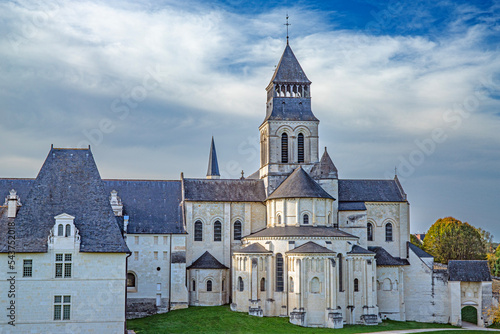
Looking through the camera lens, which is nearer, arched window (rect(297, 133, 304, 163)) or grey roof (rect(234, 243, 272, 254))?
grey roof (rect(234, 243, 272, 254))

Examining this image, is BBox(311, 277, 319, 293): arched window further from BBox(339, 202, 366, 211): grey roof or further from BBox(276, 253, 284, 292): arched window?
BBox(339, 202, 366, 211): grey roof

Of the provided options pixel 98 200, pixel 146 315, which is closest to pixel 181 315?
pixel 146 315

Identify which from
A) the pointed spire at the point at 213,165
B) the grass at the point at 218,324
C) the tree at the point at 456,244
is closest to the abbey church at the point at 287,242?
the grass at the point at 218,324

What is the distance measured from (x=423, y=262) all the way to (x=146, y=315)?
3137 cm

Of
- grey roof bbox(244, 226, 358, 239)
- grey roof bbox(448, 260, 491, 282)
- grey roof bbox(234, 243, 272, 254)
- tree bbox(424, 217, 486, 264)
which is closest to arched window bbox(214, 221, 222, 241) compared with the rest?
grey roof bbox(244, 226, 358, 239)

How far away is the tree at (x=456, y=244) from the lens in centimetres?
9338

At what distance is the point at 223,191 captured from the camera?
67.2 metres

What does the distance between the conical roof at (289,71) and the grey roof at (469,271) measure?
27.5 m

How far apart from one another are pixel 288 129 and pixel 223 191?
10.7m

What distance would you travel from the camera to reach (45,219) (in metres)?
40.7

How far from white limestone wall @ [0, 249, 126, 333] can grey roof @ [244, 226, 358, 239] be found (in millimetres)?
21852

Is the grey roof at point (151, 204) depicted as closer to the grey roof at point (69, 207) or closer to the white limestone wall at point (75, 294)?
the grey roof at point (69, 207)

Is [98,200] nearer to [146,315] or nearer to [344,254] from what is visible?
[146,315]

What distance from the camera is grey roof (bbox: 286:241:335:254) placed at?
183ft
